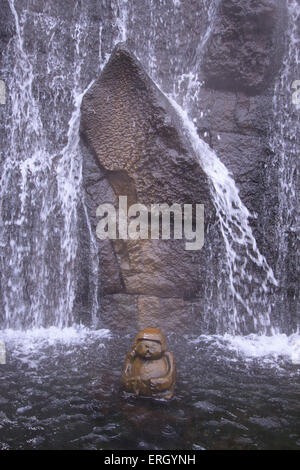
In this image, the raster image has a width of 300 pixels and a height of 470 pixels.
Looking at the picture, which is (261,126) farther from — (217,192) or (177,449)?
(177,449)

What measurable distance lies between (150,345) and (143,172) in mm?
2827

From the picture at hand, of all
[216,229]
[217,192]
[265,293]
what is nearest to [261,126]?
[217,192]

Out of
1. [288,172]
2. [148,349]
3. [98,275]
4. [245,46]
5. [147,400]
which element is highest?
[245,46]

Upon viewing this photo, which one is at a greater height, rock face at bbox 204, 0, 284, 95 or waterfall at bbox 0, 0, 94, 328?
rock face at bbox 204, 0, 284, 95

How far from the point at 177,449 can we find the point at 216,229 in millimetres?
3430

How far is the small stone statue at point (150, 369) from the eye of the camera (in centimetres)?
352

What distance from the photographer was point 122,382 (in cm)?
368

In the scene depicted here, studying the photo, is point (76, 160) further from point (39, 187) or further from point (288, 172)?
point (288, 172)

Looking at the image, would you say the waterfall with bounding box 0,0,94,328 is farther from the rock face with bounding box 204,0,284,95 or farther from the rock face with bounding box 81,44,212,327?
the rock face with bounding box 204,0,284,95

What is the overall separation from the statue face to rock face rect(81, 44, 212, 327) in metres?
1.98

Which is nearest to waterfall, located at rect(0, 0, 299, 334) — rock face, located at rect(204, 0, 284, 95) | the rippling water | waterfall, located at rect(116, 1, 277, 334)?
waterfall, located at rect(116, 1, 277, 334)

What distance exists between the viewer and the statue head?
358cm

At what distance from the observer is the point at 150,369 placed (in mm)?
3574

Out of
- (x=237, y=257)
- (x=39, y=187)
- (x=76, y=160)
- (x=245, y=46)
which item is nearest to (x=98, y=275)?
(x=39, y=187)
